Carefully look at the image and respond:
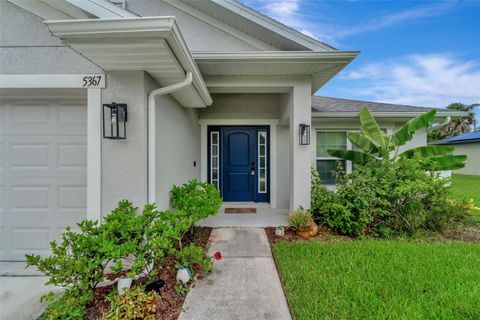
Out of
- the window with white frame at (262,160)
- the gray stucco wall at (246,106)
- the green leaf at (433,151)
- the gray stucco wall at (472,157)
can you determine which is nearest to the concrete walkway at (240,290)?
the window with white frame at (262,160)

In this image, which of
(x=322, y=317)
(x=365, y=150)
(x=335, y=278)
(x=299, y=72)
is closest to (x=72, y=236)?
(x=322, y=317)

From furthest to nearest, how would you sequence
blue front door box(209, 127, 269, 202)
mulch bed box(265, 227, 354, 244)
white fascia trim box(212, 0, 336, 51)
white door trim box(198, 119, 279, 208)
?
1. blue front door box(209, 127, 269, 202)
2. white door trim box(198, 119, 279, 208)
3. white fascia trim box(212, 0, 336, 51)
4. mulch bed box(265, 227, 354, 244)

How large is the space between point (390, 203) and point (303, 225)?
195 centimetres

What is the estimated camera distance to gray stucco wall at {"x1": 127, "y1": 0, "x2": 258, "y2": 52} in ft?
19.5

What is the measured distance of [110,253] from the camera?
240 cm

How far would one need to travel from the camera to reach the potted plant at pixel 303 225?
4.64m

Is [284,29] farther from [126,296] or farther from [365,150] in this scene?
[126,296]

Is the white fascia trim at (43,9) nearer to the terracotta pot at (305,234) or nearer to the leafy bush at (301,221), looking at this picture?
the leafy bush at (301,221)

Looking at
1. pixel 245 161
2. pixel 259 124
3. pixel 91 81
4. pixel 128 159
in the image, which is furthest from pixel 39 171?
pixel 259 124

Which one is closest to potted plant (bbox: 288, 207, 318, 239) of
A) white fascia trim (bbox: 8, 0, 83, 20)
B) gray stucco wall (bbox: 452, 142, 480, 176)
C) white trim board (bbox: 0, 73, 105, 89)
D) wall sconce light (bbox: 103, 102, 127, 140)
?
wall sconce light (bbox: 103, 102, 127, 140)

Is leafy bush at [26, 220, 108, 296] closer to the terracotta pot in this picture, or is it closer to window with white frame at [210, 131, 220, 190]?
the terracotta pot

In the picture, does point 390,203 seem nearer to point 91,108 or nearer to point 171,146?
point 171,146

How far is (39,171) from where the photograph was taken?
12.1ft

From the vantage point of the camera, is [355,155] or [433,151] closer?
[433,151]
